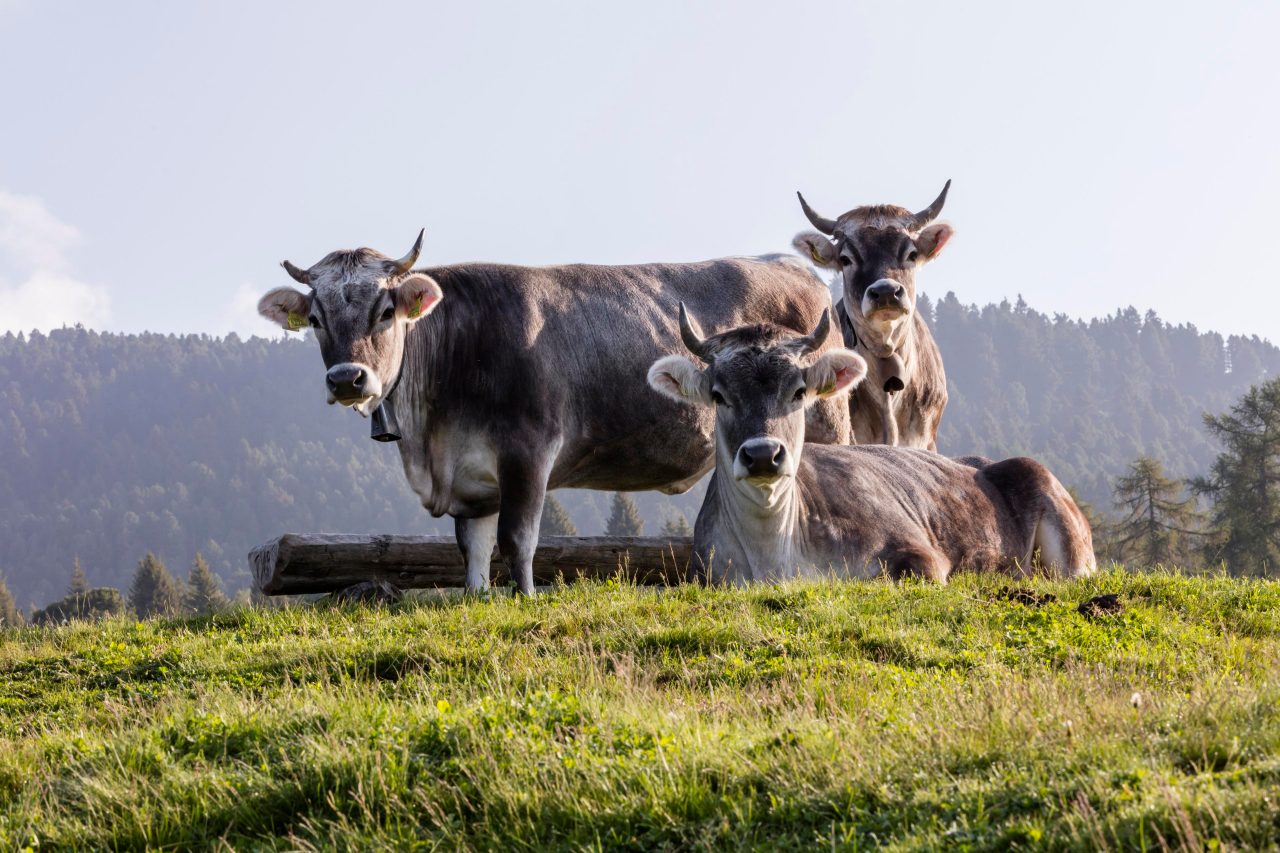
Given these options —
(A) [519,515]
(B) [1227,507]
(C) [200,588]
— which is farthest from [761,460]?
(C) [200,588]

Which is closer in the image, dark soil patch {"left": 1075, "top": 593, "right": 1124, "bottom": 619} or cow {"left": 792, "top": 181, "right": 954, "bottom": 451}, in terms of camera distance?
dark soil patch {"left": 1075, "top": 593, "right": 1124, "bottom": 619}

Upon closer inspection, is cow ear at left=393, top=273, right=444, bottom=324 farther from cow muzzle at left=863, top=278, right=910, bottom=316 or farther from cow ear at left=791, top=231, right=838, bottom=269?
cow ear at left=791, top=231, right=838, bottom=269

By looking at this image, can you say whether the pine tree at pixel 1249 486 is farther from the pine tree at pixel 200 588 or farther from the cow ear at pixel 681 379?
the pine tree at pixel 200 588

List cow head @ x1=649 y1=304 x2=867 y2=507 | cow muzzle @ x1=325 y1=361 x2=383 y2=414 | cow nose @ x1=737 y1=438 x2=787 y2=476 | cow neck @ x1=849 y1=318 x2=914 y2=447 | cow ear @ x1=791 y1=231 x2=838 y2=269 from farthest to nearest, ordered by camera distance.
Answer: cow neck @ x1=849 y1=318 x2=914 y2=447 < cow ear @ x1=791 y1=231 x2=838 y2=269 < cow muzzle @ x1=325 y1=361 x2=383 y2=414 < cow head @ x1=649 y1=304 x2=867 y2=507 < cow nose @ x1=737 y1=438 x2=787 y2=476

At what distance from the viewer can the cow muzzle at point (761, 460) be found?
30.6 feet

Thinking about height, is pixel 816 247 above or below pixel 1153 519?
above

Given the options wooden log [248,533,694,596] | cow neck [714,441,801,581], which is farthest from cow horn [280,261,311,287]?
cow neck [714,441,801,581]

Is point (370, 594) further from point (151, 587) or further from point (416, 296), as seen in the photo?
point (151, 587)

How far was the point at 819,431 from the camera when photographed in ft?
45.5

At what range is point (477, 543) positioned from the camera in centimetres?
1210

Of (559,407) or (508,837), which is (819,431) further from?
(508,837)

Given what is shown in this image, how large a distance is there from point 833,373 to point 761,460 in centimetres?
164

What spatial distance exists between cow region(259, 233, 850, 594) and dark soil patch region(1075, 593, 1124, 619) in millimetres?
4716

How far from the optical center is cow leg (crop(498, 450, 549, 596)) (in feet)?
36.3
